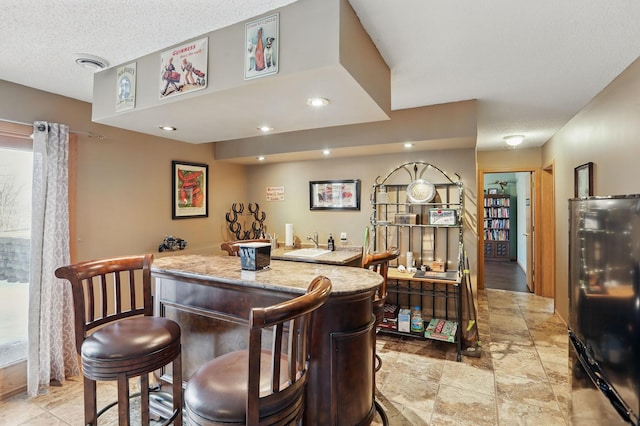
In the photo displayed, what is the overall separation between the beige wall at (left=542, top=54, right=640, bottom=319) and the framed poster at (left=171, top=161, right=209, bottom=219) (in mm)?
4061

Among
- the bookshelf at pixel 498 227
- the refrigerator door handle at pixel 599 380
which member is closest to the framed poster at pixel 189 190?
the refrigerator door handle at pixel 599 380

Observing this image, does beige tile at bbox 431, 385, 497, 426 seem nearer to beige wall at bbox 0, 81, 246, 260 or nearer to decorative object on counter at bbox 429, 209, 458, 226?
decorative object on counter at bbox 429, 209, 458, 226

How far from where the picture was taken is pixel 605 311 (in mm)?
1422

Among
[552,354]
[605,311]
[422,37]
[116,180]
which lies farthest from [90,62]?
[552,354]

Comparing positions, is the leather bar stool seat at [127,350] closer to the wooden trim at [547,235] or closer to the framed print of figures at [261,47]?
the framed print of figures at [261,47]

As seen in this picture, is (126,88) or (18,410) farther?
(18,410)

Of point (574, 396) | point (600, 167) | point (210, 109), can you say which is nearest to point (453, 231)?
point (600, 167)

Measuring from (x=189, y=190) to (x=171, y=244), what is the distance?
711 mm

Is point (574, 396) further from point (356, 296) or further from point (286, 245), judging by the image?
point (286, 245)

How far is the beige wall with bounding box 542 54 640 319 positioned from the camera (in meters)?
2.25

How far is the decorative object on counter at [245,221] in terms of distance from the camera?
4.59m

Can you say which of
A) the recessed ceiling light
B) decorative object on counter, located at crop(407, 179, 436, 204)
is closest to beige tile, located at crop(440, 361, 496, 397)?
decorative object on counter, located at crop(407, 179, 436, 204)

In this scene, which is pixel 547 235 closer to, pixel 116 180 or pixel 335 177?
pixel 335 177

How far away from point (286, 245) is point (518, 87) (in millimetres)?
3106
